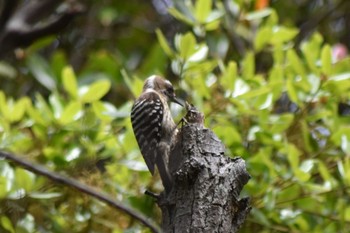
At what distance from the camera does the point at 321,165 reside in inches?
135

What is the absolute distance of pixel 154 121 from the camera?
3.71 m

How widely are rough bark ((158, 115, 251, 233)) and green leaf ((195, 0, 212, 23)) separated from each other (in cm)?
152

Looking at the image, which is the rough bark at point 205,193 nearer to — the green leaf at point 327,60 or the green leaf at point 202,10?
the green leaf at point 327,60

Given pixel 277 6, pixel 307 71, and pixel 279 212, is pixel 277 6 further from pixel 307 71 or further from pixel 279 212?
pixel 279 212

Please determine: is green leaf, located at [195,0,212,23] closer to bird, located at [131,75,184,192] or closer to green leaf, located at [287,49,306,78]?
bird, located at [131,75,184,192]

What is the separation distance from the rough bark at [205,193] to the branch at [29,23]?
148cm

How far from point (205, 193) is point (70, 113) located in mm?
1373

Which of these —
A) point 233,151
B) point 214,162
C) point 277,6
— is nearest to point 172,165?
point 214,162

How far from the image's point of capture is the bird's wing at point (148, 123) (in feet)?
11.4

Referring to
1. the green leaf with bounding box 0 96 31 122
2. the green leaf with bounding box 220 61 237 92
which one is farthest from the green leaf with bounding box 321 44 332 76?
the green leaf with bounding box 0 96 31 122

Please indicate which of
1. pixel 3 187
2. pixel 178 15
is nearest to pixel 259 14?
pixel 178 15

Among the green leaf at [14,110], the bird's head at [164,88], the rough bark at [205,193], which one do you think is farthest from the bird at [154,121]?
the rough bark at [205,193]

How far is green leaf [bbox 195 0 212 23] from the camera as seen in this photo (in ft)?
12.4

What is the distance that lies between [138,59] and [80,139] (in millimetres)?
2027
